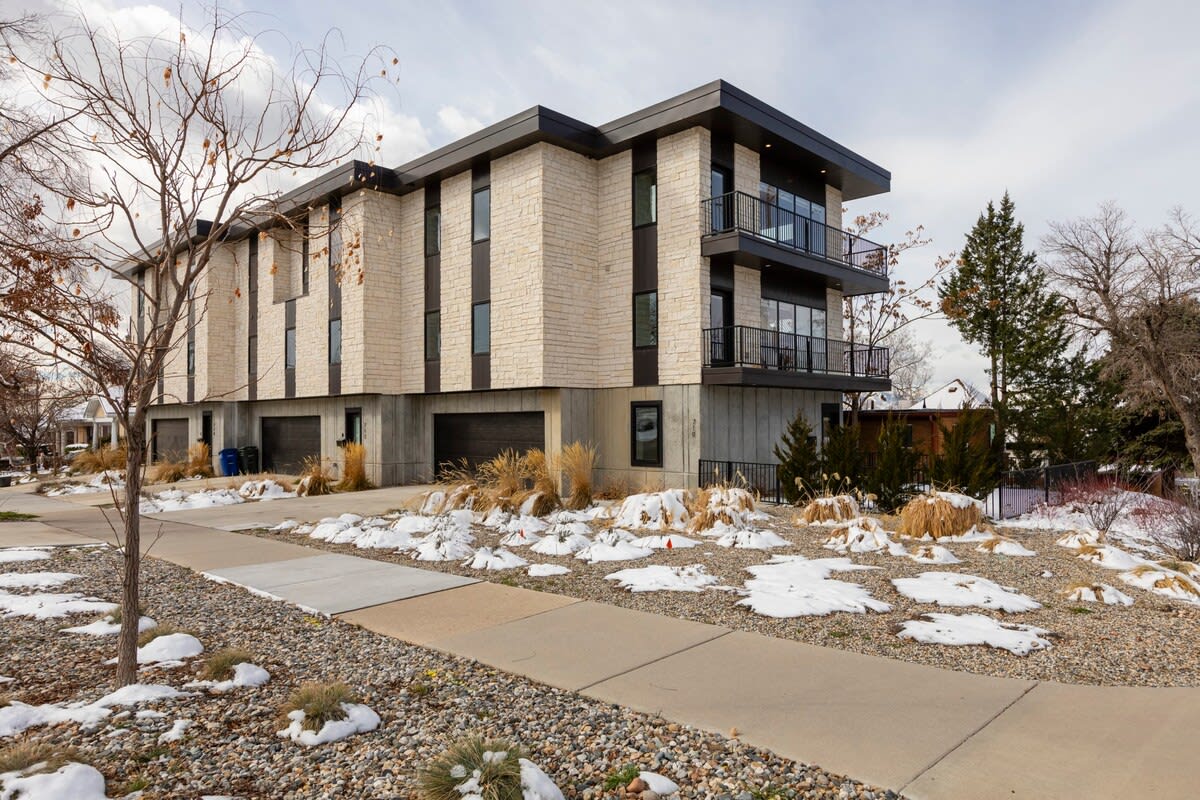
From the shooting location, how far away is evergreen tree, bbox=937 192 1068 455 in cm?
3192

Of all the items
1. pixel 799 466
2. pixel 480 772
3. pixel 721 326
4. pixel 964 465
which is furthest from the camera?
pixel 721 326

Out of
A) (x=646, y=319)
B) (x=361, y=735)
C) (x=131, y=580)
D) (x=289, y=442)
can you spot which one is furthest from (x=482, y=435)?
(x=361, y=735)

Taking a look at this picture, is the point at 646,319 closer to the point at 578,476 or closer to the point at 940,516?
the point at 578,476

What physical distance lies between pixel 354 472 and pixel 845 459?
42.7ft

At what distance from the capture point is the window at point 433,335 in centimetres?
2019

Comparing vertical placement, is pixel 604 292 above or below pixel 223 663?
above

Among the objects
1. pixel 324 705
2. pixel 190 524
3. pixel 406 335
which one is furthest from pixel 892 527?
pixel 406 335

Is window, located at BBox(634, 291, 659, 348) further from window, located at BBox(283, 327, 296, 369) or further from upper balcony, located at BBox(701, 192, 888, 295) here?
window, located at BBox(283, 327, 296, 369)

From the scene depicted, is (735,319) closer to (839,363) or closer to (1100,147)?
(839,363)

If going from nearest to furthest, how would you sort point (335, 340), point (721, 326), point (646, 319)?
point (721, 326) → point (646, 319) → point (335, 340)

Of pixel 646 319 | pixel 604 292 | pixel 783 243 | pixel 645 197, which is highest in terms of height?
pixel 645 197

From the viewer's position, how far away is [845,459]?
46.1 ft

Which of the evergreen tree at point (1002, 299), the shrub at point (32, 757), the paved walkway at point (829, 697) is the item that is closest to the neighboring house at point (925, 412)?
the evergreen tree at point (1002, 299)

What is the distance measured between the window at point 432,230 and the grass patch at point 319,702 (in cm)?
1738
